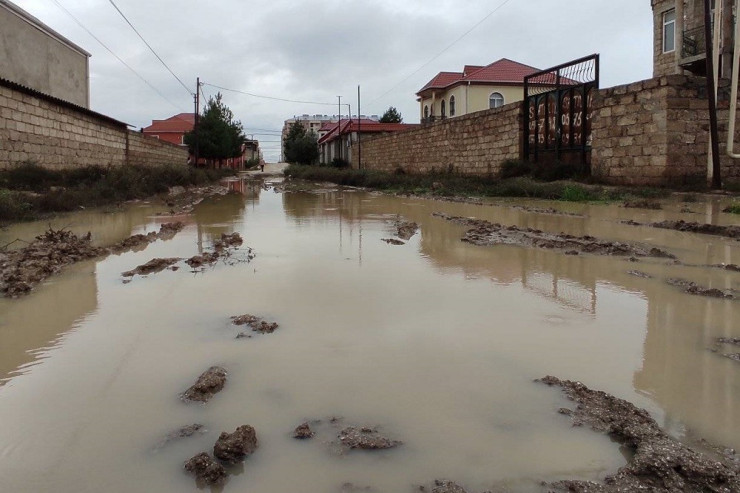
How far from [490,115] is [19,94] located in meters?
14.0

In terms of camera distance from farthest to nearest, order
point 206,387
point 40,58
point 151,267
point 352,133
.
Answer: point 352,133
point 40,58
point 151,267
point 206,387

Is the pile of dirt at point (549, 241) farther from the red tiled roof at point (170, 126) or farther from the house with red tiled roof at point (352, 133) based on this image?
the red tiled roof at point (170, 126)

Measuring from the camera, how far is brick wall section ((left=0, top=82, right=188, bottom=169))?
12.9m

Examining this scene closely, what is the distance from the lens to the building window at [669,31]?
2385 centimetres

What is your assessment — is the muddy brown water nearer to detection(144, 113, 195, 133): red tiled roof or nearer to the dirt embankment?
the dirt embankment

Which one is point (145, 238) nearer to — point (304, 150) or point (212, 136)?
point (212, 136)

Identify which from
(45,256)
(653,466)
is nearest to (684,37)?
(45,256)

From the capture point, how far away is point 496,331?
11.7 feet

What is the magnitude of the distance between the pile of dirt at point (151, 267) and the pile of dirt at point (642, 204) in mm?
8443


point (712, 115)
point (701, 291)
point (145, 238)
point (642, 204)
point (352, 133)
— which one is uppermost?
point (352, 133)

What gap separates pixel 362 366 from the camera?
2.98m

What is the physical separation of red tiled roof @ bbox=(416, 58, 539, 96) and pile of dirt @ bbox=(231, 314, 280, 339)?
38.8m

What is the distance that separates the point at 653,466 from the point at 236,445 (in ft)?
4.74

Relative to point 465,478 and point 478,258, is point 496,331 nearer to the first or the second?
point 465,478
